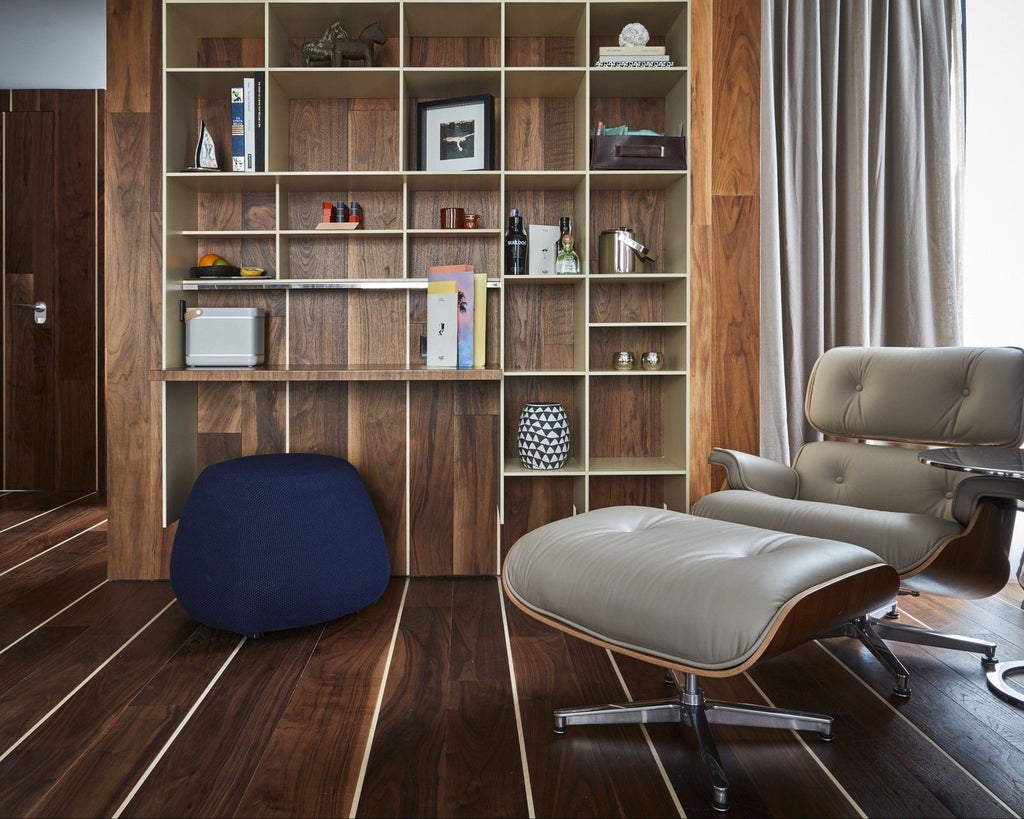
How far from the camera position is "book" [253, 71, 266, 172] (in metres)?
2.86

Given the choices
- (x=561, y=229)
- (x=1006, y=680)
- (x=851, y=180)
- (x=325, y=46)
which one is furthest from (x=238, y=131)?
(x=1006, y=680)

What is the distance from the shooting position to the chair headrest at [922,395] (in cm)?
226

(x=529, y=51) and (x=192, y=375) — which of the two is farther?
(x=529, y=51)

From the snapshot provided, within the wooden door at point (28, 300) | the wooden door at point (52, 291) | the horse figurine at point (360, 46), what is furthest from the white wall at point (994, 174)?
the wooden door at point (28, 300)

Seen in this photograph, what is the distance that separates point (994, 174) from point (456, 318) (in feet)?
7.19

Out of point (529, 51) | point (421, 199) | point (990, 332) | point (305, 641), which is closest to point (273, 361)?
point (421, 199)

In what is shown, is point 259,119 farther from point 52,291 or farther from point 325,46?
point 52,291

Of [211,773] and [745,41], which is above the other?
[745,41]

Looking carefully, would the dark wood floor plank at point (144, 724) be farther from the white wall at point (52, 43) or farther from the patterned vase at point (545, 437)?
the white wall at point (52, 43)

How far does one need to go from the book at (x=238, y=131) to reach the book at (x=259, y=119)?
40 millimetres

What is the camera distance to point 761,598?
57.0 inches

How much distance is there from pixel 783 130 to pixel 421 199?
1.41 meters

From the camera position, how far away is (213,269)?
116 inches

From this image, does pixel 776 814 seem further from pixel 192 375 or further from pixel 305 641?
pixel 192 375
